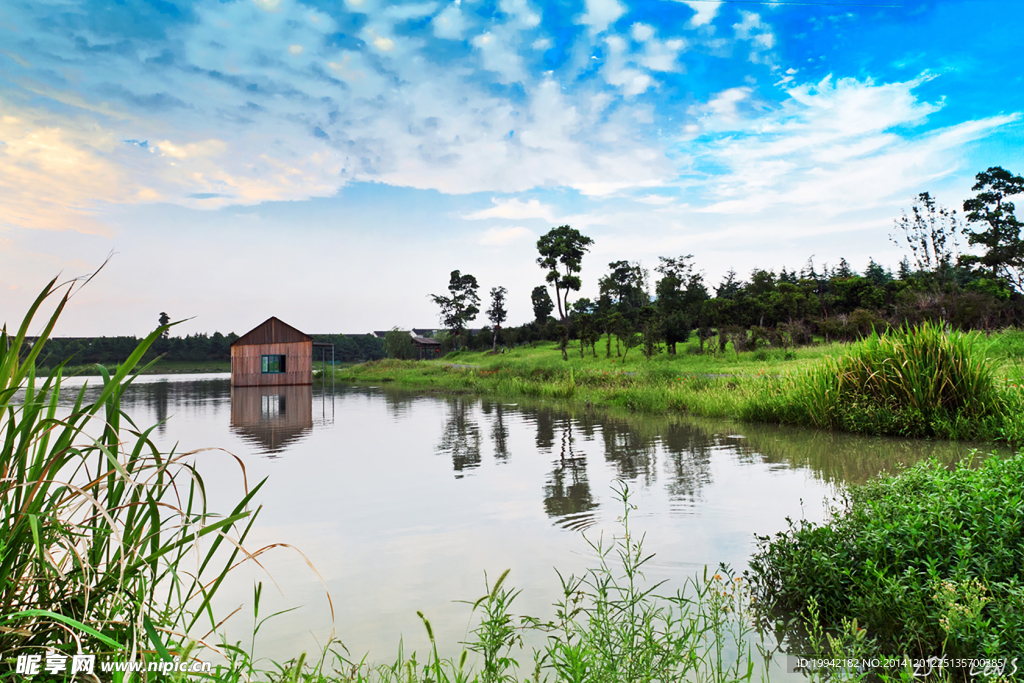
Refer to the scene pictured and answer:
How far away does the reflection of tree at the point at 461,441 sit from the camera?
8.95m

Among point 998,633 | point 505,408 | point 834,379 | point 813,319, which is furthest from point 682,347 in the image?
point 998,633

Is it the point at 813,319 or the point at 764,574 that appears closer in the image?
the point at 764,574

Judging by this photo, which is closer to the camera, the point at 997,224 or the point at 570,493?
the point at 570,493

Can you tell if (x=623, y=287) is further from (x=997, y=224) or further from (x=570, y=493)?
(x=570, y=493)

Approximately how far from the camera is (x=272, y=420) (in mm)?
15422

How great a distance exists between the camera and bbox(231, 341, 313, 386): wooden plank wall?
1217 inches

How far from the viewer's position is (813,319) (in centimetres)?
3247

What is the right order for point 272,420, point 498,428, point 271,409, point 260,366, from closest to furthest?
point 498,428
point 272,420
point 271,409
point 260,366

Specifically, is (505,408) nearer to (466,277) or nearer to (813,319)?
(813,319)

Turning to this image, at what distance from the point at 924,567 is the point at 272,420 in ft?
49.1

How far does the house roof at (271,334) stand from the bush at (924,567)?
3098 cm

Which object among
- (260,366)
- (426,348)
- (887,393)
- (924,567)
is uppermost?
(426,348)

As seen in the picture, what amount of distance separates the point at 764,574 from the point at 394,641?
2.32 meters

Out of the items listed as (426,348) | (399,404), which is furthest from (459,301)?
(399,404)
